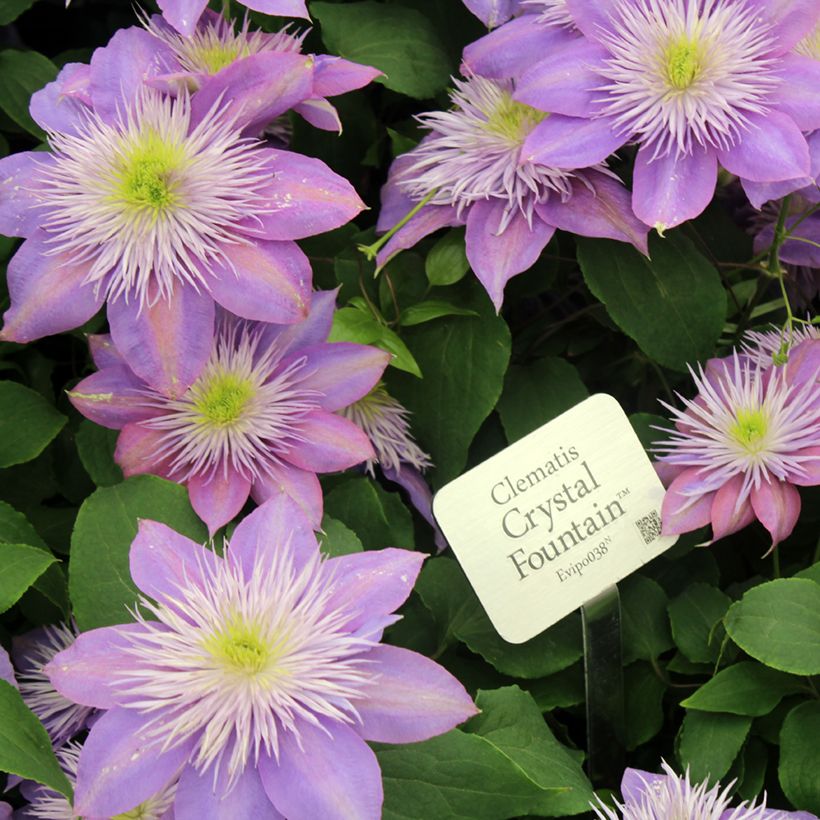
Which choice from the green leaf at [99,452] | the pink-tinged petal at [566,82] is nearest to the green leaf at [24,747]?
the green leaf at [99,452]

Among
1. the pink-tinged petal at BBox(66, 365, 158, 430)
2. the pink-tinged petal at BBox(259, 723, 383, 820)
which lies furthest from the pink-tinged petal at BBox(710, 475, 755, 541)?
the pink-tinged petal at BBox(66, 365, 158, 430)

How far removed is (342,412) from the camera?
907 mm

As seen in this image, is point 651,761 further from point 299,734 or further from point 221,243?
point 221,243

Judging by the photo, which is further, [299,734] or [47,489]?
[47,489]

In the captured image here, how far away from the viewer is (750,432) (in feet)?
2.58

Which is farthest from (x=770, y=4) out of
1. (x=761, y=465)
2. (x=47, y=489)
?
(x=47, y=489)

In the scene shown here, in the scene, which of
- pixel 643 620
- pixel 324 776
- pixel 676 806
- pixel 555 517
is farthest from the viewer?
pixel 643 620

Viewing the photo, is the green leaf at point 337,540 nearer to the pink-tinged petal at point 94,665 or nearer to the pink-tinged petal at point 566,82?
the pink-tinged petal at point 94,665

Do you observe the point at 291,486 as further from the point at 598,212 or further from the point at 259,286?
the point at 598,212

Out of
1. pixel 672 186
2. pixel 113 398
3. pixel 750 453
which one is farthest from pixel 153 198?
pixel 750 453

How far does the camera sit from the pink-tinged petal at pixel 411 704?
23.7 inches

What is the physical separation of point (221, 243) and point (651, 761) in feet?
1.93

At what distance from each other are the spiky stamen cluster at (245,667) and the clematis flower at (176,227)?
0.60ft

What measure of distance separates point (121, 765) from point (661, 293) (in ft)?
1.82
